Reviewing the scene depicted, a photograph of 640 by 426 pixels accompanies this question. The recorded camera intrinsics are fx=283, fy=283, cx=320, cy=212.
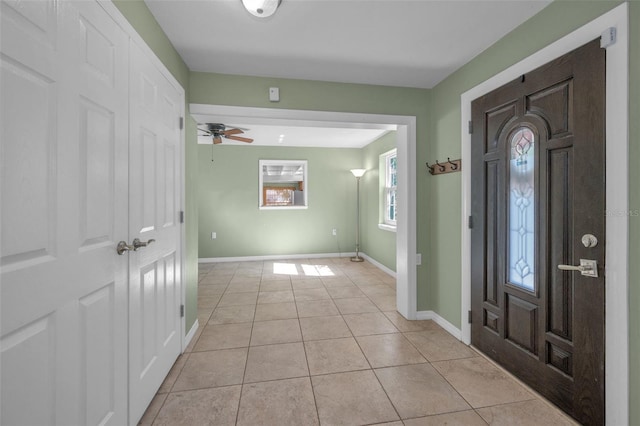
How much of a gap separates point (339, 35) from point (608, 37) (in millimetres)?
1472

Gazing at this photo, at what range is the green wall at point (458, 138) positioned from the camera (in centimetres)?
129

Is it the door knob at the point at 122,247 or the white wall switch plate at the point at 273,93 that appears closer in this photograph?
the door knob at the point at 122,247

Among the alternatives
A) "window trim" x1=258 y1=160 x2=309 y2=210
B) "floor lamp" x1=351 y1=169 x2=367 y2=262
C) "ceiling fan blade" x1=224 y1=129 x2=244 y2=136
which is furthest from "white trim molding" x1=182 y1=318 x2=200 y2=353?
"floor lamp" x1=351 y1=169 x2=367 y2=262

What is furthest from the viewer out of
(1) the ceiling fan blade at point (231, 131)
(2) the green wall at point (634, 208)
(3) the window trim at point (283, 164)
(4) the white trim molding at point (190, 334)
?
(3) the window trim at point (283, 164)

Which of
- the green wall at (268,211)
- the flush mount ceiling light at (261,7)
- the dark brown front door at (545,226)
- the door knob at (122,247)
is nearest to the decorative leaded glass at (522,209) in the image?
the dark brown front door at (545,226)

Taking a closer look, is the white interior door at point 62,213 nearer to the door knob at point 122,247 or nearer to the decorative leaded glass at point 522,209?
the door knob at point 122,247

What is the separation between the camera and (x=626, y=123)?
1.31m

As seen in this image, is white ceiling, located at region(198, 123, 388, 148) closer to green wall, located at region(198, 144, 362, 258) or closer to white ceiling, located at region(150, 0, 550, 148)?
green wall, located at region(198, 144, 362, 258)

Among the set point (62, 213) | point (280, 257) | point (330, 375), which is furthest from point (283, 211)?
point (62, 213)

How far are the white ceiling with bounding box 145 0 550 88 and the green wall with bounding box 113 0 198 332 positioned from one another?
0.08 meters

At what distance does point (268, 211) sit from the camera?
597cm

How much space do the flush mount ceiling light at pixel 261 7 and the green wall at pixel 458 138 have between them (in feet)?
5.28

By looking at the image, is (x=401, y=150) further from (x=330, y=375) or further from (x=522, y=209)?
(x=330, y=375)

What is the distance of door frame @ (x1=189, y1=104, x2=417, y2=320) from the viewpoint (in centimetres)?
262
